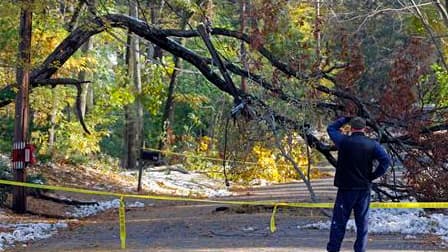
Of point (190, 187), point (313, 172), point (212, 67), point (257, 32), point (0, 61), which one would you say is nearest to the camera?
point (257, 32)

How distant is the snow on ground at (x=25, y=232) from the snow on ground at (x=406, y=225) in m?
4.68

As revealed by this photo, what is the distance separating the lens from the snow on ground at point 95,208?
18070 millimetres

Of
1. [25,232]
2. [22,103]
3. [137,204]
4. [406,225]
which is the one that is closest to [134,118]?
[137,204]

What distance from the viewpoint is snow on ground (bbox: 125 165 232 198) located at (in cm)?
2605

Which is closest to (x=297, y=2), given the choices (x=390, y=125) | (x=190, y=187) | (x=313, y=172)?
(x=390, y=125)

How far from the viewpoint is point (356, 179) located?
905cm

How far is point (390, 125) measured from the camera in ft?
48.9

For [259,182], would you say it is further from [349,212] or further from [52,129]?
[349,212]

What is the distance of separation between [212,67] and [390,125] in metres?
4.00

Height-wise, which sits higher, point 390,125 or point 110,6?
point 110,6

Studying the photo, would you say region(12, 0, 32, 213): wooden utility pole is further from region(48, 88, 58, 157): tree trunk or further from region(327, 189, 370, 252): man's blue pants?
region(48, 88, 58, 157): tree trunk

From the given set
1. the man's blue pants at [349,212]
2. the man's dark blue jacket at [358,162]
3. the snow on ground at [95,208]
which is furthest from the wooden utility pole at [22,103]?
the man's blue pants at [349,212]

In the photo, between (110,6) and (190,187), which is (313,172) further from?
(110,6)

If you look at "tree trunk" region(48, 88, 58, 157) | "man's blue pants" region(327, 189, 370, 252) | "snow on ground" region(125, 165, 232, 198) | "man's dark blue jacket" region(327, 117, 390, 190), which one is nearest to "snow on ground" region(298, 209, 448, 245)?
"man's blue pants" region(327, 189, 370, 252)
